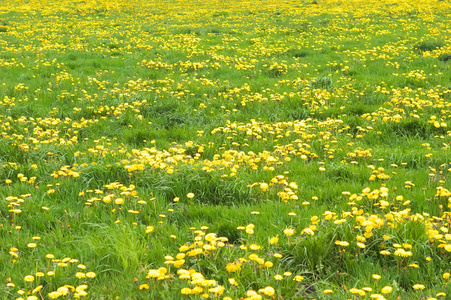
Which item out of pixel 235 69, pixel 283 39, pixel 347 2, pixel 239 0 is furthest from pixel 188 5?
pixel 235 69

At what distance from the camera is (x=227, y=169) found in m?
5.42

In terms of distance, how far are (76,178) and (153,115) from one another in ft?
11.7

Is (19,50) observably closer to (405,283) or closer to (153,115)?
(153,115)

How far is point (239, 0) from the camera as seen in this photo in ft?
119

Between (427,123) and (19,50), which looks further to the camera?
(19,50)

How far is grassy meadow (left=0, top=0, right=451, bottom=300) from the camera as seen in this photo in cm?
328

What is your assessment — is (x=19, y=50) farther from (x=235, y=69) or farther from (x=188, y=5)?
(x=188, y=5)

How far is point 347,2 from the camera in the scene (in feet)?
102

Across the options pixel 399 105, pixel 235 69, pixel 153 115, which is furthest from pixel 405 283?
pixel 235 69

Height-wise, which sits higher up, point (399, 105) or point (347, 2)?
point (347, 2)

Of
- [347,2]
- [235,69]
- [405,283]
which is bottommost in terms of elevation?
[405,283]

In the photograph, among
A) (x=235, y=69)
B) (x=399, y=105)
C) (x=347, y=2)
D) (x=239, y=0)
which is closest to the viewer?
(x=399, y=105)

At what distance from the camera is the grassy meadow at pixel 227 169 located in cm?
328

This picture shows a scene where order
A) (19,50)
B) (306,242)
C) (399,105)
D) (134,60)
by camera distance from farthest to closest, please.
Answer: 1. (19,50)
2. (134,60)
3. (399,105)
4. (306,242)
